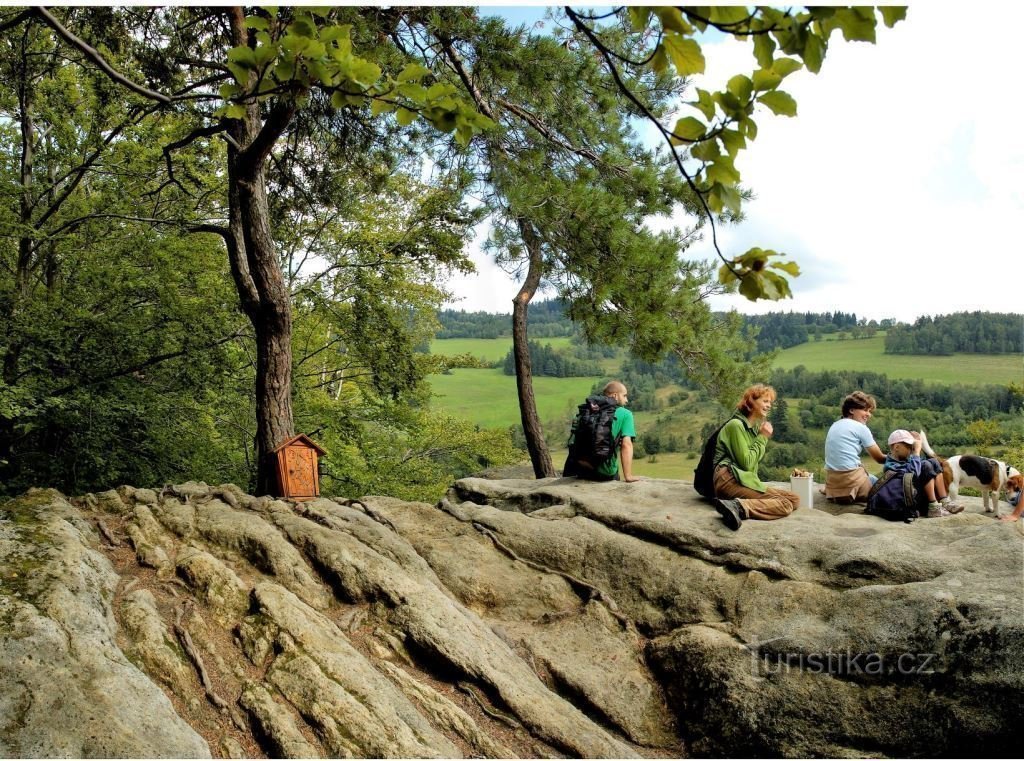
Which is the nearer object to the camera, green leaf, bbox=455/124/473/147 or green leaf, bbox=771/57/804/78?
green leaf, bbox=771/57/804/78

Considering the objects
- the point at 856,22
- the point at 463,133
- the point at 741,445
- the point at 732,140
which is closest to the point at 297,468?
the point at 741,445

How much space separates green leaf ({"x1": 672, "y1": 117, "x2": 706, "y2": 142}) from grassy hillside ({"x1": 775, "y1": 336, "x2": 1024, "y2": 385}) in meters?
69.3

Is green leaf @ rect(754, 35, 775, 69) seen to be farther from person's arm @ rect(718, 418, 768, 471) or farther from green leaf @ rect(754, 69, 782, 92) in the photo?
person's arm @ rect(718, 418, 768, 471)

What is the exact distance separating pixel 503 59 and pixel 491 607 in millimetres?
5329

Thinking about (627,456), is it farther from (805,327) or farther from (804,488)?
(805,327)

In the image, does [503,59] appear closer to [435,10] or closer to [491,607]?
[435,10]

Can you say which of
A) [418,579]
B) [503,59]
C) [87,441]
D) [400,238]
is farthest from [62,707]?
[400,238]

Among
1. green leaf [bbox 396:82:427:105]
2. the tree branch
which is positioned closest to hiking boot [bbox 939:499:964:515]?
green leaf [bbox 396:82:427:105]

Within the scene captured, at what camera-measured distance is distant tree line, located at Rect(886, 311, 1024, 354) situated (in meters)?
70.2

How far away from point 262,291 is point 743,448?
5.48 m

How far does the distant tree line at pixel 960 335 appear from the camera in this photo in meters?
70.2

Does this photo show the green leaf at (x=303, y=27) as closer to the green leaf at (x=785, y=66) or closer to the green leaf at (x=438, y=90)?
the green leaf at (x=438, y=90)

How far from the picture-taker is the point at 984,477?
7602 millimetres

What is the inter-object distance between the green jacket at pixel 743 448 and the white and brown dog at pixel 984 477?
5.47 ft
